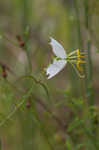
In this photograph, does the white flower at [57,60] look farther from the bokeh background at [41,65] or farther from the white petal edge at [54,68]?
the bokeh background at [41,65]

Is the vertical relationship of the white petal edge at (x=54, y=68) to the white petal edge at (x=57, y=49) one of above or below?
below

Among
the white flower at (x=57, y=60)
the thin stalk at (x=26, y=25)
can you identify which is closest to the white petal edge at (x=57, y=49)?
the white flower at (x=57, y=60)

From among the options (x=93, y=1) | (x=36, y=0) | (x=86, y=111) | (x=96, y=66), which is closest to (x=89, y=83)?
(x=86, y=111)

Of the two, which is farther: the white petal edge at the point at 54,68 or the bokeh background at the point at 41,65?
the bokeh background at the point at 41,65

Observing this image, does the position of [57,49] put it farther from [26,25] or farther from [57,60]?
[26,25]

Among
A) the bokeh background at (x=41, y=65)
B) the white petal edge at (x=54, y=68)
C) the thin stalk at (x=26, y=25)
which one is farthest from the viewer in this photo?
the bokeh background at (x=41, y=65)

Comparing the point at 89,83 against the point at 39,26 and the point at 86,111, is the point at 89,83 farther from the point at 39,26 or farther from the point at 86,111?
the point at 39,26

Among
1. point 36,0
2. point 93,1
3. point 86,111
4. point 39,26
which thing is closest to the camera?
point 86,111
